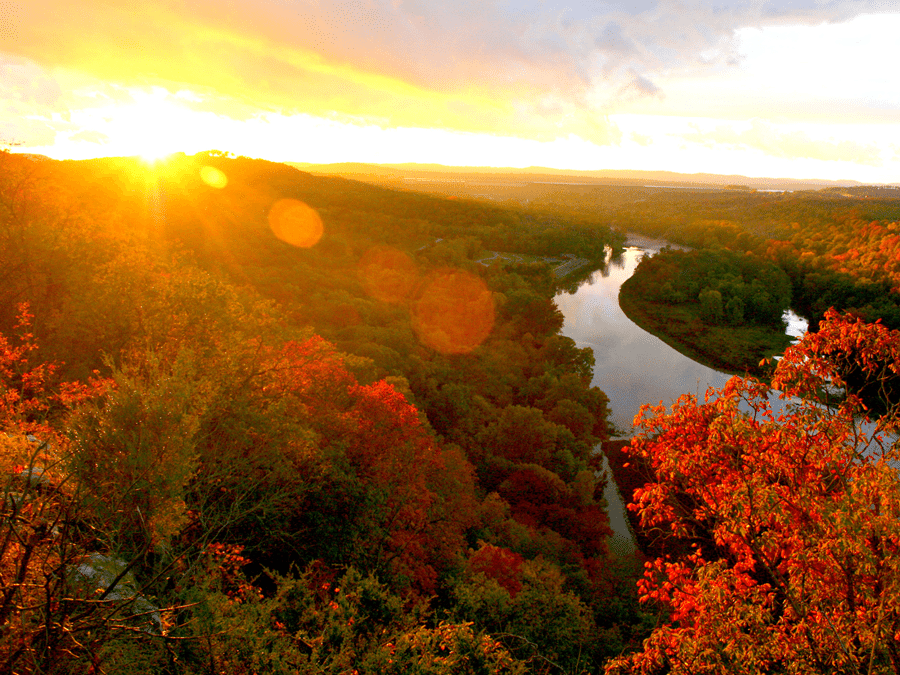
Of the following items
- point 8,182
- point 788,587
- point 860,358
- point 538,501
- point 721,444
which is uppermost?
point 8,182

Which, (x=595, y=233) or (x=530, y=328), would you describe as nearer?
(x=530, y=328)

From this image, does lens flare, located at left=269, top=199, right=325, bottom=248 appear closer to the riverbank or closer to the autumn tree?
the riverbank

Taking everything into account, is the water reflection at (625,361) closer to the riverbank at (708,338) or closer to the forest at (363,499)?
the riverbank at (708,338)

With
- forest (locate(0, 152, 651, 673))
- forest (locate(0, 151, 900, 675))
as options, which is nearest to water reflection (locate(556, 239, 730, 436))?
forest (locate(0, 152, 651, 673))

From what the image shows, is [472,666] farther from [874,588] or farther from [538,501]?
[538,501]

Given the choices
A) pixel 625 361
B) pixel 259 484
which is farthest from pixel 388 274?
pixel 259 484

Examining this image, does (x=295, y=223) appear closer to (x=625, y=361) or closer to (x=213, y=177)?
(x=213, y=177)

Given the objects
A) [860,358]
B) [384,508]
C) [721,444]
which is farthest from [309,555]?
[860,358]
